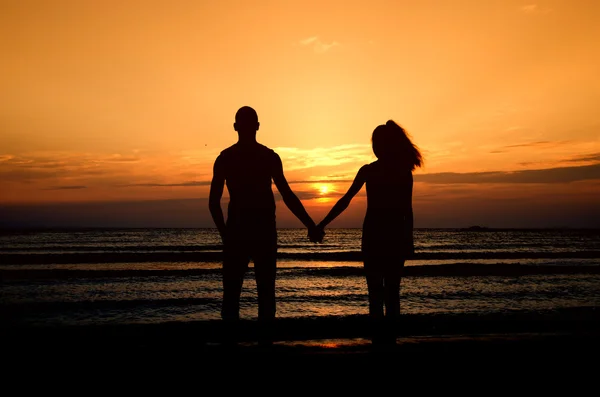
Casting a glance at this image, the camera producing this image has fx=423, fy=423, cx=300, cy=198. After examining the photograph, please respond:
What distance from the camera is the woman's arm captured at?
17.2 feet

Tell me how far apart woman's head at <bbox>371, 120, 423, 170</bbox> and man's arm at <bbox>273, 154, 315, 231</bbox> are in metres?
1.16

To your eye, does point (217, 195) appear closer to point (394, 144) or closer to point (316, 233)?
point (316, 233)

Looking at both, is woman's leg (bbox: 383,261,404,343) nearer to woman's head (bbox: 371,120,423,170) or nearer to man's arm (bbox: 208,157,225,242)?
woman's head (bbox: 371,120,423,170)

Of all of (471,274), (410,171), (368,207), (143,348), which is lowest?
(471,274)

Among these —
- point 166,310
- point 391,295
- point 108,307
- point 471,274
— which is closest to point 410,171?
point 391,295

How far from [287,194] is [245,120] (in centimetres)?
99

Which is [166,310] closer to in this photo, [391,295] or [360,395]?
[391,295]

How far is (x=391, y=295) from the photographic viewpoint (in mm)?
5113

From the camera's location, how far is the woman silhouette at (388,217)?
506cm

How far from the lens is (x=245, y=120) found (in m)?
4.63

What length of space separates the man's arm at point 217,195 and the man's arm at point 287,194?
0.60 meters

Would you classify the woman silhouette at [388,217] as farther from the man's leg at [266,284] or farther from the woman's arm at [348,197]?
the man's leg at [266,284]

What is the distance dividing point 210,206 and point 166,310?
741 centimetres

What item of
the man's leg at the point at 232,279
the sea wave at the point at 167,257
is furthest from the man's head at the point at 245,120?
the sea wave at the point at 167,257
